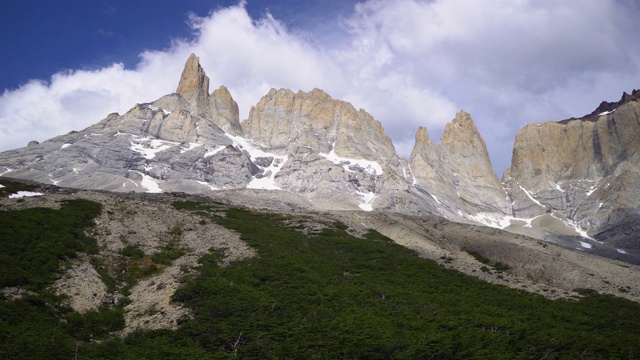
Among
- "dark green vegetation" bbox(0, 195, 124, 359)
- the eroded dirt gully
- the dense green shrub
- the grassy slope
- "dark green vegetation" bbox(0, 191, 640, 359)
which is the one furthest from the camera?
the eroded dirt gully

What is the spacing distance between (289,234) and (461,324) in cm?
2801

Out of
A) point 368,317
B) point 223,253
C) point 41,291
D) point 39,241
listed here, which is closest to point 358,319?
point 368,317

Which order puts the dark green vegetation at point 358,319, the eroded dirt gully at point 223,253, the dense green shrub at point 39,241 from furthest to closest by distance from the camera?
1. the eroded dirt gully at point 223,253
2. the dense green shrub at point 39,241
3. the dark green vegetation at point 358,319

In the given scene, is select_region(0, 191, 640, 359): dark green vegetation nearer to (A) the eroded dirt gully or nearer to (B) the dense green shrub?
(A) the eroded dirt gully

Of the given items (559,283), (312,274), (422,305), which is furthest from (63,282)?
(559,283)

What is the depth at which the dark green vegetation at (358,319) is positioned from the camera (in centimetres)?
3281

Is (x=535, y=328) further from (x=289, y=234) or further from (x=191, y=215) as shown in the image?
(x=191, y=215)

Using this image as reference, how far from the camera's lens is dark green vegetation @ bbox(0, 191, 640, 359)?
108ft

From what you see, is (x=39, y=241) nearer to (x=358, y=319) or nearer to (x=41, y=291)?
(x=41, y=291)

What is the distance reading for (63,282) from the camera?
38250mm

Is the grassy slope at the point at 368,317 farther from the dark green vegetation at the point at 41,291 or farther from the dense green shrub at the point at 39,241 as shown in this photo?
the dense green shrub at the point at 39,241

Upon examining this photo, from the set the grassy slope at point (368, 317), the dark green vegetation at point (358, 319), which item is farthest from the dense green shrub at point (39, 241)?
the grassy slope at point (368, 317)

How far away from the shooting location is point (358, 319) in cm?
3775

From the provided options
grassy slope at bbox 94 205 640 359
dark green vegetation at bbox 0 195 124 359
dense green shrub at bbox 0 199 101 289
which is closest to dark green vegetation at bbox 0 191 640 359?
grassy slope at bbox 94 205 640 359
